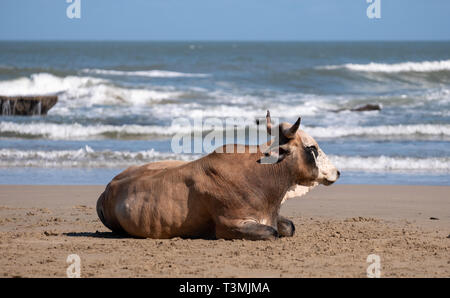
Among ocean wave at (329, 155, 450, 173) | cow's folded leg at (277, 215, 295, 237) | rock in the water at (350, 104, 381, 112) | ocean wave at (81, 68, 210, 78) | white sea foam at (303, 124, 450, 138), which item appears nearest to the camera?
cow's folded leg at (277, 215, 295, 237)

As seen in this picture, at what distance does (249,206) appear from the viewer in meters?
7.79

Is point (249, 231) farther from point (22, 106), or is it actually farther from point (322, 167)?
point (22, 106)

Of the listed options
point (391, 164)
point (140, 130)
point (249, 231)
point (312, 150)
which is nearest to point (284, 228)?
point (249, 231)

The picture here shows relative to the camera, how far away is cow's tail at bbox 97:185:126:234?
27.2 feet

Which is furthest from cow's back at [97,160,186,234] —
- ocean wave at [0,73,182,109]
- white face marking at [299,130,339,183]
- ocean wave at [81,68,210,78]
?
ocean wave at [81,68,210,78]

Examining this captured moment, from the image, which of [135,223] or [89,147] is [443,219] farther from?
[89,147]

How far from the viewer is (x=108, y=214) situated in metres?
8.38

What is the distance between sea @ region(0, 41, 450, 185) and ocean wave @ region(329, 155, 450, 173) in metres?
0.02

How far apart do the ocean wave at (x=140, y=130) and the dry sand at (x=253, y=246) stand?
1019cm

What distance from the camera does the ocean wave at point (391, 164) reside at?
15516 millimetres

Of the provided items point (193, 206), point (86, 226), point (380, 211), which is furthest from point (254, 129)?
point (193, 206)

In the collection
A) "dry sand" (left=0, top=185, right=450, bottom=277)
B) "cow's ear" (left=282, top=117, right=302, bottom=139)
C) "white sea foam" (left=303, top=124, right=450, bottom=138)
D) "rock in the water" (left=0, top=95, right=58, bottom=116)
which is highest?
"rock in the water" (left=0, top=95, right=58, bottom=116)

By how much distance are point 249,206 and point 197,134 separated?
1412cm

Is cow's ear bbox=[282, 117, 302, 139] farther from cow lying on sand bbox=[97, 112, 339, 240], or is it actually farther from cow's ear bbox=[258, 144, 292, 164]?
cow's ear bbox=[258, 144, 292, 164]
